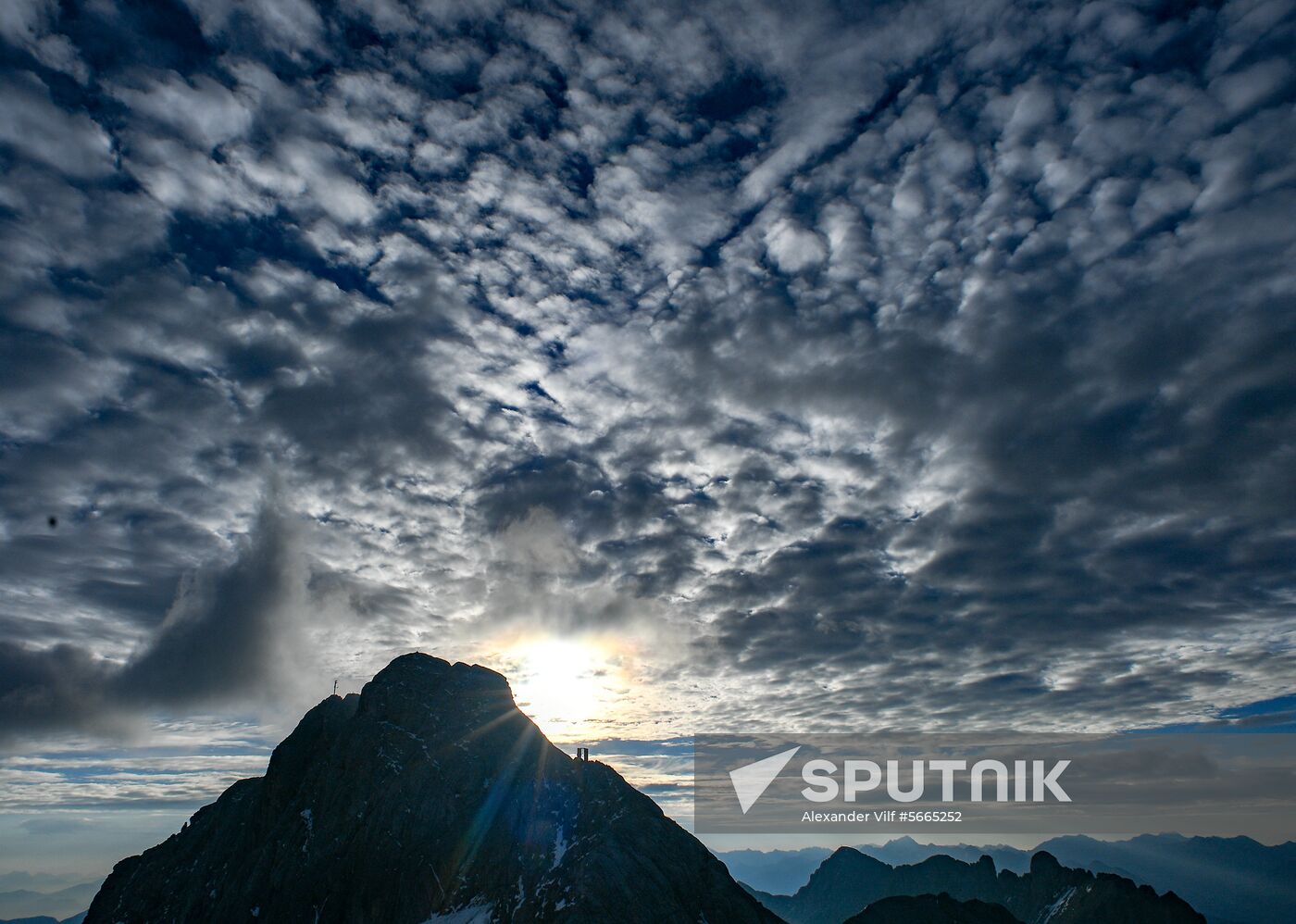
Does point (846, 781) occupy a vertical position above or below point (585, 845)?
above

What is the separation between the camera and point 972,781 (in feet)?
606

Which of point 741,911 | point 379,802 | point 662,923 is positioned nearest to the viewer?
point 662,923

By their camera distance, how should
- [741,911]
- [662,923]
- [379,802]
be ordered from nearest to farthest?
[662,923], [741,911], [379,802]

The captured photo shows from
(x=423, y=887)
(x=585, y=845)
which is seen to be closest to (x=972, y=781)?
(x=585, y=845)

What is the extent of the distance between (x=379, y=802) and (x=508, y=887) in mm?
43771

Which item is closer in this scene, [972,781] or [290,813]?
[972,781]

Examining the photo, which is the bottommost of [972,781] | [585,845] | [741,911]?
[741,911]

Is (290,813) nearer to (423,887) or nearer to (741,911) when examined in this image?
(423,887)

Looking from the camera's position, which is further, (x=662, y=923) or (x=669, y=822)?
(x=669, y=822)

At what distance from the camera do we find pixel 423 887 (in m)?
179

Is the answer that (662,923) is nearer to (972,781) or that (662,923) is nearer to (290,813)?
(972,781)

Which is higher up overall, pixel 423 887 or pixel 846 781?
pixel 846 781

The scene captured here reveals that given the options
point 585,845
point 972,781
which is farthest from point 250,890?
point 972,781

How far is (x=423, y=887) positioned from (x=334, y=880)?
24.2 metres
